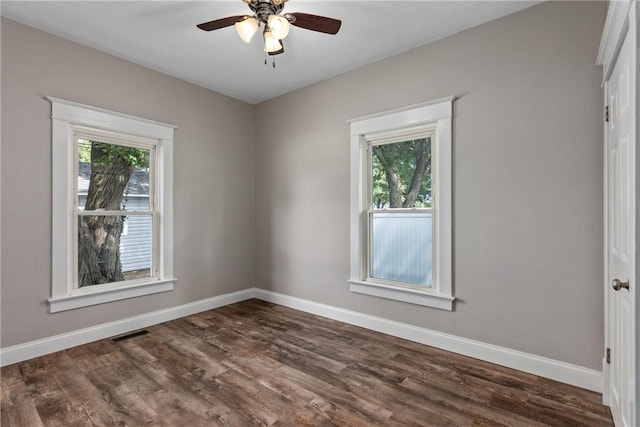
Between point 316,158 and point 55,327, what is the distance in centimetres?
310

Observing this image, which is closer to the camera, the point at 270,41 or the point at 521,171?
the point at 270,41

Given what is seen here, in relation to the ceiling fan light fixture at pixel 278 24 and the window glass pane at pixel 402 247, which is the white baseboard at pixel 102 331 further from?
the ceiling fan light fixture at pixel 278 24

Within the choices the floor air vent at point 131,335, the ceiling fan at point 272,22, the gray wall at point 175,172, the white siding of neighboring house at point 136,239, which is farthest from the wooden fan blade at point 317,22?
the floor air vent at point 131,335

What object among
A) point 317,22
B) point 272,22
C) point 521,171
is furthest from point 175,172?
point 521,171

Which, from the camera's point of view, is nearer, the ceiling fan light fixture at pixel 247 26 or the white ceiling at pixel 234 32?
the ceiling fan light fixture at pixel 247 26

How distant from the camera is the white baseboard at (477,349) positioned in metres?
2.34

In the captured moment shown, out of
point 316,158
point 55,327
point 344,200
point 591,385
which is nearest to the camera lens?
point 591,385

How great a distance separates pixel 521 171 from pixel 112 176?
3887mm

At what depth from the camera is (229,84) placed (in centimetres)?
405

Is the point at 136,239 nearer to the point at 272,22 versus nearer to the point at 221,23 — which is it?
the point at 221,23

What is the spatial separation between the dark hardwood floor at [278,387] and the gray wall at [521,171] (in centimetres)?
37

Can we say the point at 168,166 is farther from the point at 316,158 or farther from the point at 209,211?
the point at 316,158

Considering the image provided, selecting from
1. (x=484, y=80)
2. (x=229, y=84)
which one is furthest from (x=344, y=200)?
(x=229, y=84)

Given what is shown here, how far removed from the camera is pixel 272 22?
211 centimetres
